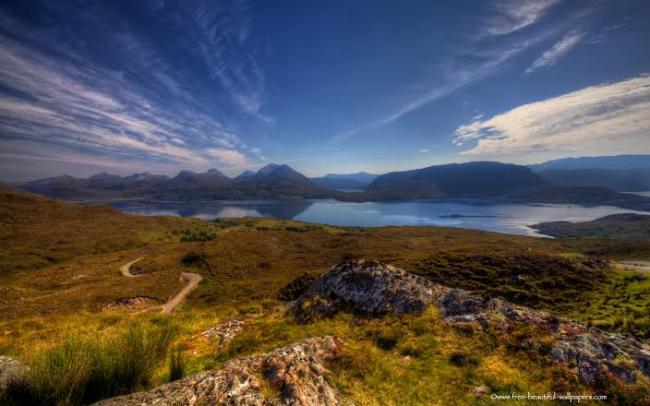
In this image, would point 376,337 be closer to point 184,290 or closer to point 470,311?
point 470,311

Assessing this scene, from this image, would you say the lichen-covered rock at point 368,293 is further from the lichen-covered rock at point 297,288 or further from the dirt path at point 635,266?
the dirt path at point 635,266

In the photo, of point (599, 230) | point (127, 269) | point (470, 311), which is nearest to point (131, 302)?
point (127, 269)

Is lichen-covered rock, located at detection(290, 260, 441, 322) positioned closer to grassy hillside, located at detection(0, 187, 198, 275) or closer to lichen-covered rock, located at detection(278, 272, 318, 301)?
lichen-covered rock, located at detection(278, 272, 318, 301)

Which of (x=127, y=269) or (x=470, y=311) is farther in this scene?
(x=127, y=269)

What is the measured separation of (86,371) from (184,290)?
4792cm

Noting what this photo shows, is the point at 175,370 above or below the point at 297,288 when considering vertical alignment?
above

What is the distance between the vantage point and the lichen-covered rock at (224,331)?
1195cm

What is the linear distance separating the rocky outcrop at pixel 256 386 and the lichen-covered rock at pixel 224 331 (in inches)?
182

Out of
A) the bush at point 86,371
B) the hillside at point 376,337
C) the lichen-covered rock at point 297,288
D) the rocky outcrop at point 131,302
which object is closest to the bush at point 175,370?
the hillside at point 376,337

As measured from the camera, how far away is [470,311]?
13.0 m

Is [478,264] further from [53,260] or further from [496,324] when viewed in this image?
[53,260]

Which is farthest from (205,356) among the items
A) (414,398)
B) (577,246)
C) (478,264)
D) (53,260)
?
(577,246)

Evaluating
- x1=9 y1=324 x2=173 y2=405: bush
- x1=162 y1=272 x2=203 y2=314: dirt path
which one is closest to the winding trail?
x1=162 y1=272 x2=203 y2=314: dirt path

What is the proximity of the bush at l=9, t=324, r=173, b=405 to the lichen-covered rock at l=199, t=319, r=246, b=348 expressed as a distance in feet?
13.8
